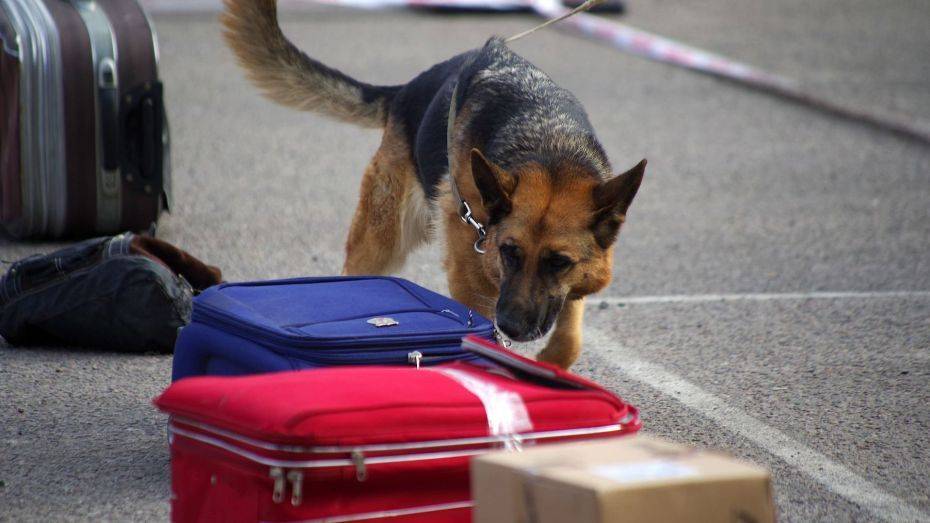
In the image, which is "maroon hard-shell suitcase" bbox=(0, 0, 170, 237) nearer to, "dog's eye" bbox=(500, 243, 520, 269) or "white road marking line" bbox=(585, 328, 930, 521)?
"white road marking line" bbox=(585, 328, 930, 521)

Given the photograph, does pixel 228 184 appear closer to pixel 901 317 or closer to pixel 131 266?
pixel 131 266

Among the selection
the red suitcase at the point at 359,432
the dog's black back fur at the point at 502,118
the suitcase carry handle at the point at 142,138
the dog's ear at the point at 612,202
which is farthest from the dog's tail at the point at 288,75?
the red suitcase at the point at 359,432

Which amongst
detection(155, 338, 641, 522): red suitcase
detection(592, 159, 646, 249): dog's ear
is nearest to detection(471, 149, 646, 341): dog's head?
detection(592, 159, 646, 249): dog's ear

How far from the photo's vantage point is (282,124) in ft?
31.2

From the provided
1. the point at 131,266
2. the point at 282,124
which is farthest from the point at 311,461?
the point at 282,124

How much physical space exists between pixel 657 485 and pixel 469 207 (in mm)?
2279

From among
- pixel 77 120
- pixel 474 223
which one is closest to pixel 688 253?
pixel 474 223

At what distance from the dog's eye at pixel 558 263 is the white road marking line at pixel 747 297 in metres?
1.68

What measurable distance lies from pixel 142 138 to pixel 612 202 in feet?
10.2

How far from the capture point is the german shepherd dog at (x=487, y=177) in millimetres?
3926

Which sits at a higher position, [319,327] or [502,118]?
[502,118]

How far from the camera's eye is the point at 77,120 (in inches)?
237

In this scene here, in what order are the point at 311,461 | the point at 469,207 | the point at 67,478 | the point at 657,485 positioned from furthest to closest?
the point at 469,207 → the point at 67,478 → the point at 311,461 → the point at 657,485

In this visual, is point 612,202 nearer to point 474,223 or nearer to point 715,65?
point 474,223
